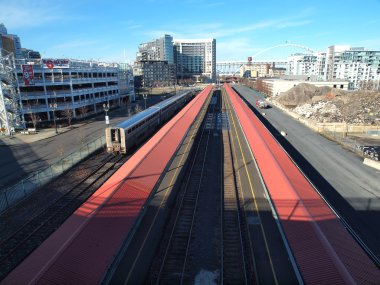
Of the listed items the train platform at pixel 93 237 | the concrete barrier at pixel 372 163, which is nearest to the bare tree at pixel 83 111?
the train platform at pixel 93 237

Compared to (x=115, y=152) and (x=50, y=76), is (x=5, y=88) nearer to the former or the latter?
(x=50, y=76)

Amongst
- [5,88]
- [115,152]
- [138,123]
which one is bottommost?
[115,152]

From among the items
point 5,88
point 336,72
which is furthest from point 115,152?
point 336,72

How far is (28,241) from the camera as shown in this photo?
16422 millimetres

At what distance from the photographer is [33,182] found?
23.2 m

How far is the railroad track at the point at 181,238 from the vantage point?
44.2 feet

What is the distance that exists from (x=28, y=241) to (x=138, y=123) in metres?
19.9

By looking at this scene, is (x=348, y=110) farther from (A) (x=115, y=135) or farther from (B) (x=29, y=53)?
(B) (x=29, y=53)

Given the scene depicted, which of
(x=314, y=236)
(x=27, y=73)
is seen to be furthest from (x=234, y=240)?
(x=27, y=73)

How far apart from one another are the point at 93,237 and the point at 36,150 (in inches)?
1089

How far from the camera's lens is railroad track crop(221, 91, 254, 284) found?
13.5 metres

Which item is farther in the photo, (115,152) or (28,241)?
(115,152)

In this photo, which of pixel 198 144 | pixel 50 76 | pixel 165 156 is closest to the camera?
pixel 165 156

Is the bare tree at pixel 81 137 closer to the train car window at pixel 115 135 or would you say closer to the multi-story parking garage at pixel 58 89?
the multi-story parking garage at pixel 58 89
